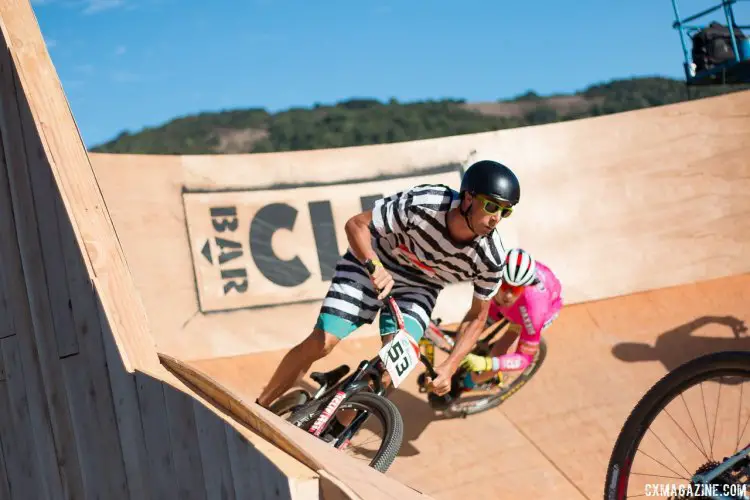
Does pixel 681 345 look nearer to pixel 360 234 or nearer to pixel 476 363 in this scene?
pixel 476 363

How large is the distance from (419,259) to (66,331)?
2111 mm

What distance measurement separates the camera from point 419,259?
4.97 metres

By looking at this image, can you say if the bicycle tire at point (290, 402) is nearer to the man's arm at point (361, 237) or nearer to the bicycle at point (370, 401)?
the bicycle at point (370, 401)

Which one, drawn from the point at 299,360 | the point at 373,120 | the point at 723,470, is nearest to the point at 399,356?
the point at 299,360

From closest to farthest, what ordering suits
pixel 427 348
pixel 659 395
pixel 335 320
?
1. pixel 659 395
2. pixel 335 320
3. pixel 427 348

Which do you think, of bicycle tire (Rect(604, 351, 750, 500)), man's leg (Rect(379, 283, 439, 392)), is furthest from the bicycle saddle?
bicycle tire (Rect(604, 351, 750, 500))

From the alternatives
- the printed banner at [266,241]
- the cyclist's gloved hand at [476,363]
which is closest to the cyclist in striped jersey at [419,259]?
the cyclist's gloved hand at [476,363]

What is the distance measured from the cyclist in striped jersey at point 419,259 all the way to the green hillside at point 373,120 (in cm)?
2548

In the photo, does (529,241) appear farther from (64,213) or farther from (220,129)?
(220,129)

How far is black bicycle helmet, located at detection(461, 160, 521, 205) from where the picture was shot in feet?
14.1

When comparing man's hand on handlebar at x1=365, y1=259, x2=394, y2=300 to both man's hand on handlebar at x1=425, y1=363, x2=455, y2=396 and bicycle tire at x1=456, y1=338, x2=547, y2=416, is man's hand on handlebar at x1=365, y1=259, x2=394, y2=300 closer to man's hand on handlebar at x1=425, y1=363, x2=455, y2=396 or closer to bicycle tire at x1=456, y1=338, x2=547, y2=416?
man's hand on handlebar at x1=425, y1=363, x2=455, y2=396

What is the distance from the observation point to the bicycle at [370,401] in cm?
459

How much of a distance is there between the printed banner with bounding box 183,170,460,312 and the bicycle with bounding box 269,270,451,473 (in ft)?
10.1

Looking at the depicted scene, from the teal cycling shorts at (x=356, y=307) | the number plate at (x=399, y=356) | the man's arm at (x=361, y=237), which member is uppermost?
the man's arm at (x=361, y=237)
